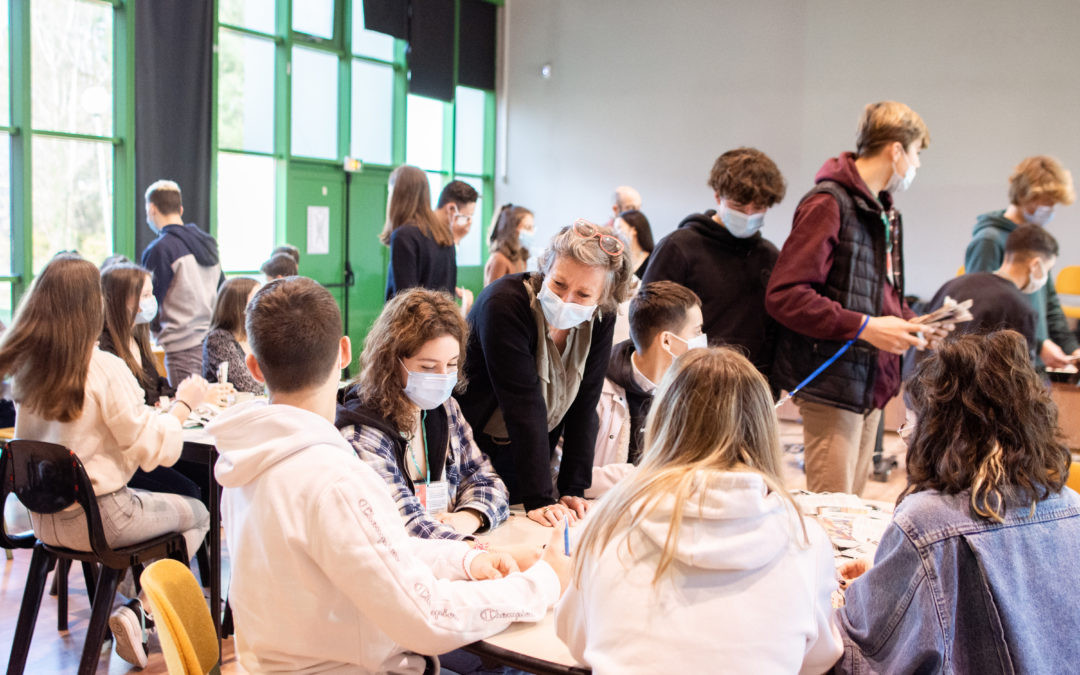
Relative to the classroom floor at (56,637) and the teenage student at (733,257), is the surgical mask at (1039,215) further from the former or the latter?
the classroom floor at (56,637)

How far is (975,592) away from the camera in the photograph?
1536 millimetres

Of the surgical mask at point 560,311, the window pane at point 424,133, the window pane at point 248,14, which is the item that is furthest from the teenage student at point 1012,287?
the window pane at point 424,133

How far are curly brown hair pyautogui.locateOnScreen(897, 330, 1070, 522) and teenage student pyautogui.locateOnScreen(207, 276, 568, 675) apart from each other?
0.78m

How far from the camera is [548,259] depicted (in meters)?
2.52

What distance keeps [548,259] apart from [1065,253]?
6692mm

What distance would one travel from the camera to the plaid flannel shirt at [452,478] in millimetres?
2051

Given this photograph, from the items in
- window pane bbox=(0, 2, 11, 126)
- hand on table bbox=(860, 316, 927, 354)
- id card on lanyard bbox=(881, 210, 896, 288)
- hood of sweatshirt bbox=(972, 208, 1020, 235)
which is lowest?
hand on table bbox=(860, 316, 927, 354)

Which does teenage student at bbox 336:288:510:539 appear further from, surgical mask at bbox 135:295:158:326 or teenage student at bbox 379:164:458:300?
teenage student at bbox 379:164:458:300

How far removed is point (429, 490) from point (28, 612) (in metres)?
1.46

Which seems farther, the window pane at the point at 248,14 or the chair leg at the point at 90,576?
the window pane at the point at 248,14

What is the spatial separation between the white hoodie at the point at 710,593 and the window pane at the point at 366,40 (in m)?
8.51

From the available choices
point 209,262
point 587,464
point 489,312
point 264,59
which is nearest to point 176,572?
point 489,312

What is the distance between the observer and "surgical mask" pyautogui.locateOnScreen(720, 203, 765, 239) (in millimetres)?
3115

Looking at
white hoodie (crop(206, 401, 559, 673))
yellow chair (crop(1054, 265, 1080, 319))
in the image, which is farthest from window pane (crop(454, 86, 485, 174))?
white hoodie (crop(206, 401, 559, 673))
